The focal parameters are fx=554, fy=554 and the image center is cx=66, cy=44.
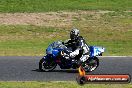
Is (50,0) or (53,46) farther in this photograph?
(50,0)

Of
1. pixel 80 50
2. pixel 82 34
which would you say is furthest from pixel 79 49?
pixel 82 34

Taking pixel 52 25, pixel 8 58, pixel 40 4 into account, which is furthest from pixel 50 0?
pixel 8 58

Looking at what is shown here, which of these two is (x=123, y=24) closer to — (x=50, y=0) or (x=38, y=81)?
(x=50, y=0)

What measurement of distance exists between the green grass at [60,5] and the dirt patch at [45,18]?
1.48 meters

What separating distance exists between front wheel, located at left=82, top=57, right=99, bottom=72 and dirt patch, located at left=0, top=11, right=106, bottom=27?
12.0 metres

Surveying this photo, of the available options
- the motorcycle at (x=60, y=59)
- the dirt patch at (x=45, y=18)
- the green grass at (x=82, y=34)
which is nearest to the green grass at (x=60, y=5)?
the dirt patch at (x=45, y=18)

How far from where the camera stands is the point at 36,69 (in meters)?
19.5

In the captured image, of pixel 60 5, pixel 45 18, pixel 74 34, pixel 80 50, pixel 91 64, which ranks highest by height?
pixel 74 34

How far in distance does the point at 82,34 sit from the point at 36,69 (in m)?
10.3

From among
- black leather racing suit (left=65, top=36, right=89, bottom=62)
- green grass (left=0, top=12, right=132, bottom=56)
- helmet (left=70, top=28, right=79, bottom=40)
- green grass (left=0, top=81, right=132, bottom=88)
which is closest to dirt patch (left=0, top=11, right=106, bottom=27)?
green grass (left=0, top=12, right=132, bottom=56)

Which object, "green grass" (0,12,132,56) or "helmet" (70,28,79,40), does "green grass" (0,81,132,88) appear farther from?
"green grass" (0,12,132,56)

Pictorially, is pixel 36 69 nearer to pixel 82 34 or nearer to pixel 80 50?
pixel 80 50

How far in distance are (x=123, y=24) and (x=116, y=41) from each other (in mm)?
4269

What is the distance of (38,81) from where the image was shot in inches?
673
